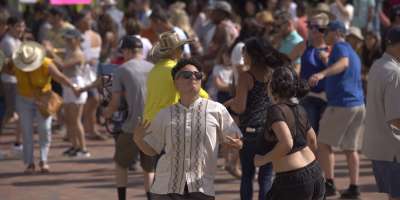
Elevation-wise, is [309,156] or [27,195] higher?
[309,156]

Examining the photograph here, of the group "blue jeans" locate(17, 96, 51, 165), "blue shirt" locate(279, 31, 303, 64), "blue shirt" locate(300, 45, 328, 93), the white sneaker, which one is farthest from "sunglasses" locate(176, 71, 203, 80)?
the white sneaker

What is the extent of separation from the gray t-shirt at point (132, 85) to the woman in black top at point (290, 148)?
268 cm

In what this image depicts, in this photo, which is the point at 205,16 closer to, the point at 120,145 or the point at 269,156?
the point at 120,145

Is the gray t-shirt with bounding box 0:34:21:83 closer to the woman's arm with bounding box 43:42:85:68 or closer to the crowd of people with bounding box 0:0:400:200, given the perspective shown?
the crowd of people with bounding box 0:0:400:200

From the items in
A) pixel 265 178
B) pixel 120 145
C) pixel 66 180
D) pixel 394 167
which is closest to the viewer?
pixel 394 167

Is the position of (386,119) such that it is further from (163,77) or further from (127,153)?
(127,153)

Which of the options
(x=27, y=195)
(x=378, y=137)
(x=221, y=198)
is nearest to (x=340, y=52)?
(x=221, y=198)

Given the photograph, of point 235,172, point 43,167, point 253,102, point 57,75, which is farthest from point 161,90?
point 43,167

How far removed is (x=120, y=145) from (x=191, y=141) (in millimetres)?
2809

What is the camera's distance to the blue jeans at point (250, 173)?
31.3 feet

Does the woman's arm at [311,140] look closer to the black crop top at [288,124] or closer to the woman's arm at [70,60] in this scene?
the black crop top at [288,124]

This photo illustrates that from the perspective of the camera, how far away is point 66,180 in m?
13.0

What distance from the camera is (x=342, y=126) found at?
1147cm

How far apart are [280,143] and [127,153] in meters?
3.14
